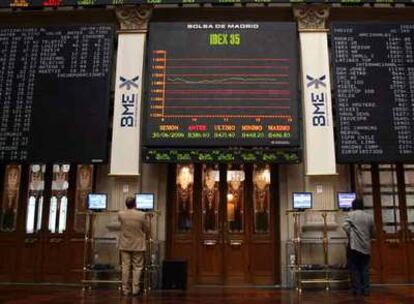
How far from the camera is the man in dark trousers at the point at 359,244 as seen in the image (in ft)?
26.2

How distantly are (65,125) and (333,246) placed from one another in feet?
20.0

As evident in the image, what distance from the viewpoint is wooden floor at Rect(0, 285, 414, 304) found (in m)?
7.36

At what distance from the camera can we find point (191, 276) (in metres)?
10.1

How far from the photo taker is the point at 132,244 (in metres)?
8.05

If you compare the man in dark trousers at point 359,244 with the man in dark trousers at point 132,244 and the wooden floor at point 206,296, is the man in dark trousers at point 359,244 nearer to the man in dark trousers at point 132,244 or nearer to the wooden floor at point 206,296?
the wooden floor at point 206,296

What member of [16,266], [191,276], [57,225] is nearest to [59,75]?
[57,225]

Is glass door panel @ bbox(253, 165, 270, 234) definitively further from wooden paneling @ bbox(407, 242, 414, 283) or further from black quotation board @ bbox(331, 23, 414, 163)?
wooden paneling @ bbox(407, 242, 414, 283)

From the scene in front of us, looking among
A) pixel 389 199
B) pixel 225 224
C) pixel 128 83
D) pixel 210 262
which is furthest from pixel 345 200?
pixel 128 83

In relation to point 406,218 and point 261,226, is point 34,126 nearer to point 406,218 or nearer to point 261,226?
point 261,226

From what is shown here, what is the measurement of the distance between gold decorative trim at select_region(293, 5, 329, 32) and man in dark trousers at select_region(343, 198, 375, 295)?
4243 mm

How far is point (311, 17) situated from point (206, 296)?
6375mm

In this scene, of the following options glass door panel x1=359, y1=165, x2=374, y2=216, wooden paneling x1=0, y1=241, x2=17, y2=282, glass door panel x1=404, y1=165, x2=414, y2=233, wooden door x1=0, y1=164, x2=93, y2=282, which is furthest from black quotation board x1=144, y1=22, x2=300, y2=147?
wooden paneling x1=0, y1=241, x2=17, y2=282

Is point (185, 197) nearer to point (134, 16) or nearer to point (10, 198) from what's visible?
point (10, 198)

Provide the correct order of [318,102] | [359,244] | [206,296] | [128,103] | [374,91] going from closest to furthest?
[359,244], [206,296], [374,91], [318,102], [128,103]
